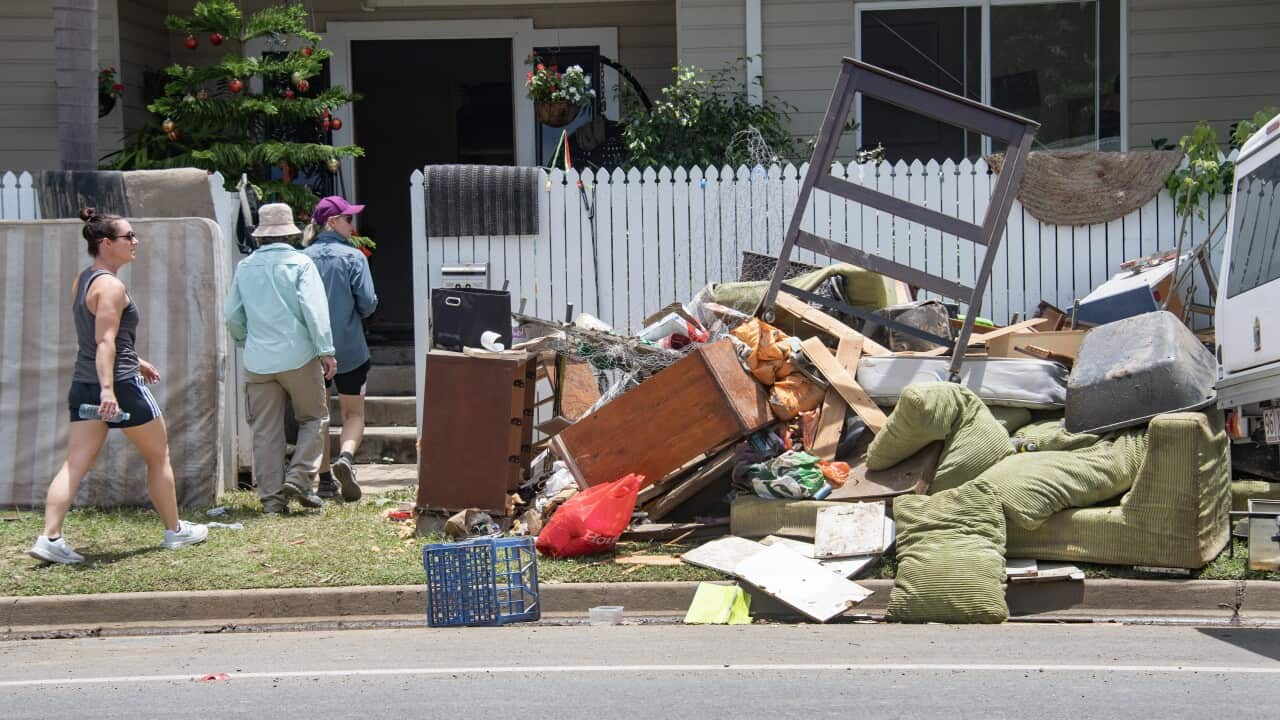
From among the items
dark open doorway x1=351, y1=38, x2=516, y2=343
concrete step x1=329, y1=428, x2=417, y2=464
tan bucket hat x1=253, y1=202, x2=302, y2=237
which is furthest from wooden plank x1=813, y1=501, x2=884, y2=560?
dark open doorway x1=351, y1=38, x2=516, y2=343

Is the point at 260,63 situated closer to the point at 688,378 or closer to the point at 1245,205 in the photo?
the point at 688,378

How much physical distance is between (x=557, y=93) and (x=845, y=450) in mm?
5699

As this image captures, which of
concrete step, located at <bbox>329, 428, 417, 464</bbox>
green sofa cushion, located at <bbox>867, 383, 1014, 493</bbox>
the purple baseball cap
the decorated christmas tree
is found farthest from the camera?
the decorated christmas tree

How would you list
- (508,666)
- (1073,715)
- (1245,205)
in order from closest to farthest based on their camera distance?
(1073,715) → (508,666) → (1245,205)

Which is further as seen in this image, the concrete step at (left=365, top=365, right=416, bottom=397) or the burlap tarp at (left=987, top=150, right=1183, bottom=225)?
the concrete step at (left=365, top=365, right=416, bottom=397)

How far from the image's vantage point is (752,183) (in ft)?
35.7

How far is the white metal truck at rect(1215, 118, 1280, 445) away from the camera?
6695 millimetres

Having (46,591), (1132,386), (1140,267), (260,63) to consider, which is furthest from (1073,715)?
(260,63)

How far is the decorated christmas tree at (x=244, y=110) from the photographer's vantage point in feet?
39.7

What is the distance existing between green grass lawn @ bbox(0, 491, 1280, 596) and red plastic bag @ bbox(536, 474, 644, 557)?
0.08 meters

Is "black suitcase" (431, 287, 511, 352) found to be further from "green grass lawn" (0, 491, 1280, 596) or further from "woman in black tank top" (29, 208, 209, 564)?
"woman in black tank top" (29, 208, 209, 564)

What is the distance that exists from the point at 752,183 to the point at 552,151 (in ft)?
12.9

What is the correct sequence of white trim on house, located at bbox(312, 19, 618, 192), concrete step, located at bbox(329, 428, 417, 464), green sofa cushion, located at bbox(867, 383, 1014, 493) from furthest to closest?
white trim on house, located at bbox(312, 19, 618, 192), concrete step, located at bbox(329, 428, 417, 464), green sofa cushion, located at bbox(867, 383, 1014, 493)

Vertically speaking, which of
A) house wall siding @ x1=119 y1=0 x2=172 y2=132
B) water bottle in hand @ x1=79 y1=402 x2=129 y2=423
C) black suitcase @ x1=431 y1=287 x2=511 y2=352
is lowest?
water bottle in hand @ x1=79 y1=402 x2=129 y2=423
